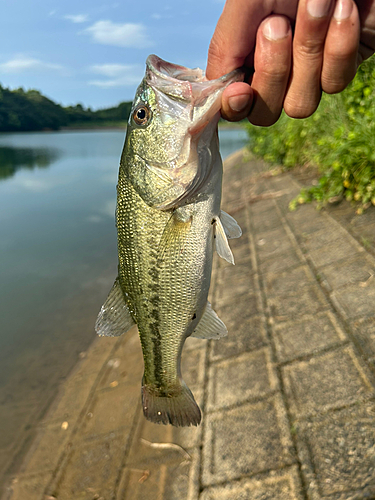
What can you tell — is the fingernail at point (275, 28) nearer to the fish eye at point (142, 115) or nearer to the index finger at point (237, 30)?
the index finger at point (237, 30)

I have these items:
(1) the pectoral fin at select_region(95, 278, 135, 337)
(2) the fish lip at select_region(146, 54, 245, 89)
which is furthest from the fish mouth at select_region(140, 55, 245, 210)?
(1) the pectoral fin at select_region(95, 278, 135, 337)

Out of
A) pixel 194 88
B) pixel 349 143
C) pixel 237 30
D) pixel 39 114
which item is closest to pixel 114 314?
pixel 194 88

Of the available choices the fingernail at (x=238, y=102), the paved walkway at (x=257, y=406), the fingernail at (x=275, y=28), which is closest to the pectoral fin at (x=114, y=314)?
the fingernail at (x=238, y=102)

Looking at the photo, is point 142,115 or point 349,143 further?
point 349,143

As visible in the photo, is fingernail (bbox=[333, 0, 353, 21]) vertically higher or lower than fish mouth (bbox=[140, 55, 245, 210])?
higher

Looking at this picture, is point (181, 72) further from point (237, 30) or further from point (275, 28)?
point (275, 28)

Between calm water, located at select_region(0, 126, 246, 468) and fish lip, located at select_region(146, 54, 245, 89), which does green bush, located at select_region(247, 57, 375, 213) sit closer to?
fish lip, located at select_region(146, 54, 245, 89)

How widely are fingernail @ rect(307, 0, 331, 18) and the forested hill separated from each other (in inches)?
3076

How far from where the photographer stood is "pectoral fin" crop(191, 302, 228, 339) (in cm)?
202

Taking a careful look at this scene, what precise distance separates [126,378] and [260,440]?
2126mm

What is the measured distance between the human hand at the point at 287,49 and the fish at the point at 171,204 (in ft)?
0.33

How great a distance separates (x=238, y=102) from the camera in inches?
63.9

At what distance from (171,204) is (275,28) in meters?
0.88

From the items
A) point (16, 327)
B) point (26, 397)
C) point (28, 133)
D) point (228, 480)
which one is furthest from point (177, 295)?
point (28, 133)
